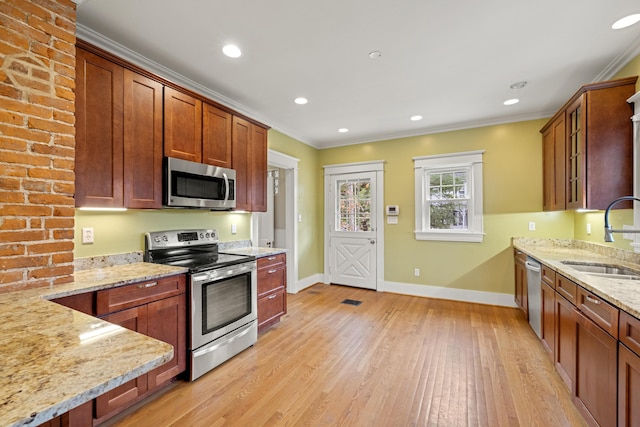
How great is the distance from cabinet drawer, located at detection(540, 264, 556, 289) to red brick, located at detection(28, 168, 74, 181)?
3.54 m

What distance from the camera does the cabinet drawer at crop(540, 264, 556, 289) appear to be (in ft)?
7.56

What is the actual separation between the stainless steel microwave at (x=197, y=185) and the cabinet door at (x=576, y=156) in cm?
334

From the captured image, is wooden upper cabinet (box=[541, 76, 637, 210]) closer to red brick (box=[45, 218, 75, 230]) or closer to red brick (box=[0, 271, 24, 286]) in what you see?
red brick (box=[45, 218, 75, 230])

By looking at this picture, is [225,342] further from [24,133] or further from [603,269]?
[603,269]

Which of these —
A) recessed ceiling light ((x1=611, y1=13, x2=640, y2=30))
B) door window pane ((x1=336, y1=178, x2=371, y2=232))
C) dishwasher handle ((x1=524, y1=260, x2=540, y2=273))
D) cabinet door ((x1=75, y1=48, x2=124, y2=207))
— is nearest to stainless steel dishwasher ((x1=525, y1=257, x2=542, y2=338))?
dishwasher handle ((x1=524, y1=260, x2=540, y2=273))

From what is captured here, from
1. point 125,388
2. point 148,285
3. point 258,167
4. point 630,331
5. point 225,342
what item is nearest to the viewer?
point 630,331

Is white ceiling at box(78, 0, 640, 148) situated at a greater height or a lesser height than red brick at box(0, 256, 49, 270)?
greater

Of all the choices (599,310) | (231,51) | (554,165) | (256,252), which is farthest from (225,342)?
(554,165)

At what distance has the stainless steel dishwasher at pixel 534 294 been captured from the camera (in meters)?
2.74

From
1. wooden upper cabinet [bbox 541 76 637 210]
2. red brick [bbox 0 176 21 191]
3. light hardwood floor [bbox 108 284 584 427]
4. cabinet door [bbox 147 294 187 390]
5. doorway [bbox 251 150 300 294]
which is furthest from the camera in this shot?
doorway [bbox 251 150 300 294]

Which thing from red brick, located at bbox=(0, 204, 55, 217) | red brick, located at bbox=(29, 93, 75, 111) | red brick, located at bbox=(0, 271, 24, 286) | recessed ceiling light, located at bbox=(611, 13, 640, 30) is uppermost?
recessed ceiling light, located at bbox=(611, 13, 640, 30)

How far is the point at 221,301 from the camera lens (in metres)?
2.51

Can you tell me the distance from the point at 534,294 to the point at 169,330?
11.2 feet

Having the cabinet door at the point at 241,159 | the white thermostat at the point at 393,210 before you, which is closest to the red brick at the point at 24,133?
the cabinet door at the point at 241,159
